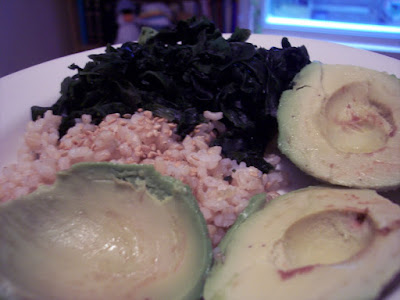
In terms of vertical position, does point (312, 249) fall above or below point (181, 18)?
below

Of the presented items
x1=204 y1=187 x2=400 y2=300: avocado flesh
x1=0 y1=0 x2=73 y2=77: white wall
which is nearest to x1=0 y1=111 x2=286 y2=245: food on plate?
x1=204 y1=187 x2=400 y2=300: avocado flesh

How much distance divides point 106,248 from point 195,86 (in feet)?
3.01

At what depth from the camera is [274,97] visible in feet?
5.74

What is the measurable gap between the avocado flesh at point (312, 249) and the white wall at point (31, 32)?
348 cm

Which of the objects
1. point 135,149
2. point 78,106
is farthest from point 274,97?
point 78,106

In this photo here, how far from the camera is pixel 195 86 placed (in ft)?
5.96

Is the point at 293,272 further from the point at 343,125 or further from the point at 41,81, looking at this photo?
the point at 41,81

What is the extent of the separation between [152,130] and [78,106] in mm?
517

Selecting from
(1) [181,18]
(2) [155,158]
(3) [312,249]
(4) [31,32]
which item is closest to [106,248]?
(2) [155,158]

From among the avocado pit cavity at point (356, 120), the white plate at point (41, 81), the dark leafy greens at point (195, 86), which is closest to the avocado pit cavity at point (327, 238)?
the avocado pit cavity at point (356, 120)

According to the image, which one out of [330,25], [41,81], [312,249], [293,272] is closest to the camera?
[293,272]

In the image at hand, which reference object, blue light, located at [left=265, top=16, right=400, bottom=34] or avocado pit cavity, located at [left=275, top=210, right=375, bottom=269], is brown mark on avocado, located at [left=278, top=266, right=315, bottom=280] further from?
blue light, located at [left=265, top=16, right=400, bottom=34]

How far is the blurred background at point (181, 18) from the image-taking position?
3920 mm

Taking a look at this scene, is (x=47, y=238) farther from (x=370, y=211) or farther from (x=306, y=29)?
(x=306, y=29)
